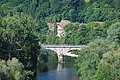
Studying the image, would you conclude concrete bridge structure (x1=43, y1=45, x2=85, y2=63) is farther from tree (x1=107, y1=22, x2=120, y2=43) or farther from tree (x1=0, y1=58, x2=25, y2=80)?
tree (x1=0, y1=58, x2=25, y2=80)

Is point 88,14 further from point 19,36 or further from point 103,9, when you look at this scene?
point 19,36

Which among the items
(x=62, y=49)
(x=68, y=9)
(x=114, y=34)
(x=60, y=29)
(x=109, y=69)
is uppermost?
(x=68, y=9)

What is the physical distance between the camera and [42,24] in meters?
117

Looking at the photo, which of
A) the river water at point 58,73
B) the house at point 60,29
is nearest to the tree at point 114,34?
the river water at point 58,73

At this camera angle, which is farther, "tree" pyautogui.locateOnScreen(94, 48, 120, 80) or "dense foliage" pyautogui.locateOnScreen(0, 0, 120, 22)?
"dense foliage" pyautogui.locateOnScreen(0, 0, 120, 22)

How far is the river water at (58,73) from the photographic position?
205 feet

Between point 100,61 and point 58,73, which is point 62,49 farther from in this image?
point 100,61

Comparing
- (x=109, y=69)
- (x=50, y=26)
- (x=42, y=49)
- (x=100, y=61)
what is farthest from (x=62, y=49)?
(x=109, y=69)

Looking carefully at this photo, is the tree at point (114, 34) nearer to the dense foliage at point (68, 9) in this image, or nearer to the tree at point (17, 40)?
the tree at point (17, 40)

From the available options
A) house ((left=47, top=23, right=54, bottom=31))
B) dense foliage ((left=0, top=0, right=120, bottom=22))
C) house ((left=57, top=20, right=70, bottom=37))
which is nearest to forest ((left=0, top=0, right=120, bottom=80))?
house ((left=57, top=20, right=70, bottom=37))

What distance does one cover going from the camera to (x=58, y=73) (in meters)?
66.9

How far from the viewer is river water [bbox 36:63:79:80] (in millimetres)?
62438

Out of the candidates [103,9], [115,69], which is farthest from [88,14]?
[115,69]

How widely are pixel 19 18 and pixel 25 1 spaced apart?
78.0m
